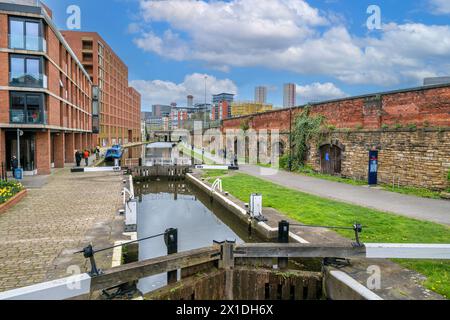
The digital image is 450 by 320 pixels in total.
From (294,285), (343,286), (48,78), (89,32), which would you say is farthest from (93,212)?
(89,32)

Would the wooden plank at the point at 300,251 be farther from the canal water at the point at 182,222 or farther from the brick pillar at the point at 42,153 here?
the brick pillar at the point at 42,153

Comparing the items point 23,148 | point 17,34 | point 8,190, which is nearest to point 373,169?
point 8,190

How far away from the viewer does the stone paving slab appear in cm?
675

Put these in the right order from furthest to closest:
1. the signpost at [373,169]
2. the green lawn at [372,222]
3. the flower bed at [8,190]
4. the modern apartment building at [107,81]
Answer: the modern apartment building at [107,81], the signpost at [373,169], the flower bed at [8,190], the green lawn at [372,222]

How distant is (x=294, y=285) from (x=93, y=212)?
7.74 meters

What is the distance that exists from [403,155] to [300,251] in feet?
37.5

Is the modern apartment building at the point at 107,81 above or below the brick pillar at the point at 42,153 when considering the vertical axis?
above

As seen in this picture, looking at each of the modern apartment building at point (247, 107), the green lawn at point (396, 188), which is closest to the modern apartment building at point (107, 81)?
the modern apartment building at point (247, 107)

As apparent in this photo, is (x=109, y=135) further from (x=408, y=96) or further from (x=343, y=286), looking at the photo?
(x=343, y=286)

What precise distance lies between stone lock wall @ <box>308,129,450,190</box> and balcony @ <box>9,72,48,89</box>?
66.0 ft

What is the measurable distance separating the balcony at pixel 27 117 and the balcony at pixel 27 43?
408 cm

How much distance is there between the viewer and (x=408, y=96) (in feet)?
53.0

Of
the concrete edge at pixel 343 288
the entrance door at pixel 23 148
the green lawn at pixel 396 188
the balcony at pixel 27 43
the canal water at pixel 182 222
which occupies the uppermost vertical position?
the balcony at pixel 27 43

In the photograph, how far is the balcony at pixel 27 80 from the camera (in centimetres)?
2139
